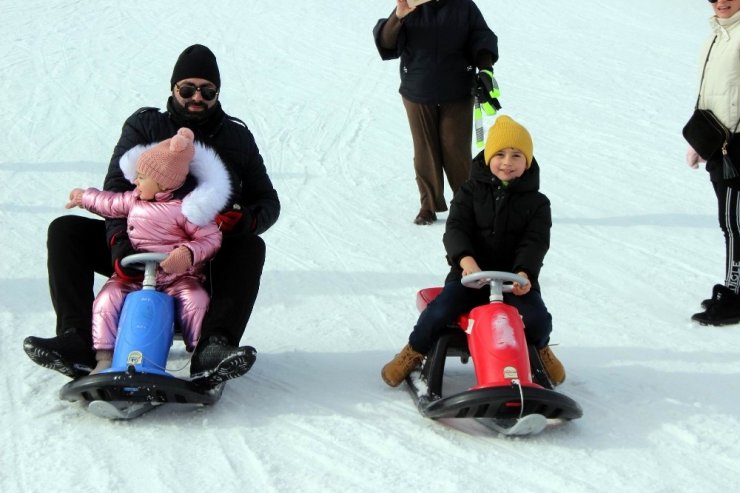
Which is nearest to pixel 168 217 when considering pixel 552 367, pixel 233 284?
pixel 233 284

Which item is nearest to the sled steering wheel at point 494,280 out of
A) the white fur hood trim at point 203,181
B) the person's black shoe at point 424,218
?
the white fur hood trim at point 203,181

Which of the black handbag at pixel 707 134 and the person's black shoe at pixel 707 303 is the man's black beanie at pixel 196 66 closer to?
the black handbag at pixel 707 134

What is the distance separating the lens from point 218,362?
144 inches

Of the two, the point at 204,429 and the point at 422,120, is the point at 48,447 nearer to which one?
the point at 204,429

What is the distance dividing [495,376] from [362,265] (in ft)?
8.66

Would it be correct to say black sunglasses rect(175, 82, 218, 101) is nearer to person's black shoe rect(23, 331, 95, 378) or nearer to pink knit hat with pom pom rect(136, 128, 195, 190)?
pink knit hat with pom pom rect(136, 128, 195, 190)

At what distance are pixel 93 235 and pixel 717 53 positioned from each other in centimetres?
321

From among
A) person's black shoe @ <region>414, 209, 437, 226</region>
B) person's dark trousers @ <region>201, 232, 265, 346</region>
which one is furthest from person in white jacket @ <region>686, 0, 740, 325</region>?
person's dark trousers @ <region>201, 232, 265, 346</region>

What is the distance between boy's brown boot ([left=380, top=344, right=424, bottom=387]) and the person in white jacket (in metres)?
1.92

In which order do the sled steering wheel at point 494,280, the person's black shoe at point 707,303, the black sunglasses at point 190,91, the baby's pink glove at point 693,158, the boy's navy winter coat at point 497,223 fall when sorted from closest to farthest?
the sled steering wheel at point 494,280
the boy's navy winter coat at point 497,223
the black sunglasses at point 190,91
the person's black shoe at point 707,303
the baby's pink glove at point 693,158

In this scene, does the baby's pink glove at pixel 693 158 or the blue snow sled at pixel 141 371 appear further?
the baby's pink glove at pixel 693 158

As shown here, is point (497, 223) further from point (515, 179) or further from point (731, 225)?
point (731, 225)

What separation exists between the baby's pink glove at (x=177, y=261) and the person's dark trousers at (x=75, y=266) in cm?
35

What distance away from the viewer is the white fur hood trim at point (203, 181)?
3887 millimetres
